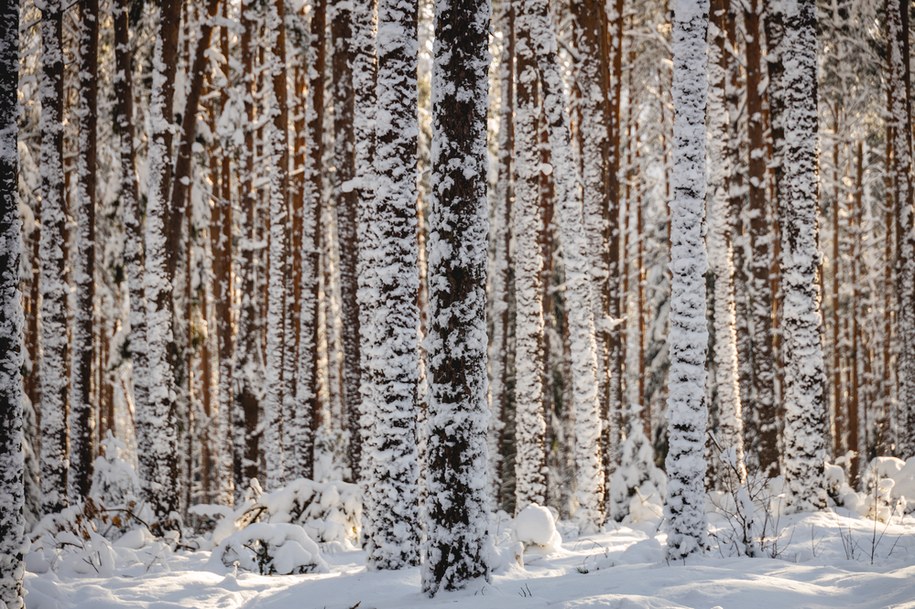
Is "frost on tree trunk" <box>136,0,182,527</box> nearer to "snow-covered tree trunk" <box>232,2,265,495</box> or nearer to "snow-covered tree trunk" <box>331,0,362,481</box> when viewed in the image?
"snow-covered tree trunk" <box>331,0,362,481</box>

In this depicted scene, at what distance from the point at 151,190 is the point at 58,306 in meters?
2.19

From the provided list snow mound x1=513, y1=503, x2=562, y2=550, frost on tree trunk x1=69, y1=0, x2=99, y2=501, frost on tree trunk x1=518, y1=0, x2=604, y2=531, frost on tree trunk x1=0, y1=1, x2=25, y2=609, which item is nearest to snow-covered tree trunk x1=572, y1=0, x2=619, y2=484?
frost on tree trunk x1=518, y1=0, x2=604, y2=531

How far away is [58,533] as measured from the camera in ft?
30.1

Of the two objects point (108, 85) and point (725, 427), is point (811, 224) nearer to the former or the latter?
point (725, 427)

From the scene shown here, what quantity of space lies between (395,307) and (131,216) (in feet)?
21.5

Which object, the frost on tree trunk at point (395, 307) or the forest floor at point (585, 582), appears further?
the frost on tree trunk at point (395, 307)

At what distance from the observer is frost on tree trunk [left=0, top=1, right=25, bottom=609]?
199 inches

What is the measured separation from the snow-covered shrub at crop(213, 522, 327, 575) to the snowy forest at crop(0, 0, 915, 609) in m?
0.04

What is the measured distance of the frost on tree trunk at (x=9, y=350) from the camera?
199 inches

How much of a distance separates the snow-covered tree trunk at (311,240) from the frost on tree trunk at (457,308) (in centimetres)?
842

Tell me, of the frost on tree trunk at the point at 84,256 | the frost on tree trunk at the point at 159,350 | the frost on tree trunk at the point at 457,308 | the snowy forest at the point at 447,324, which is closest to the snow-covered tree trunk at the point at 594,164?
the snowy forest at the point at 447,324

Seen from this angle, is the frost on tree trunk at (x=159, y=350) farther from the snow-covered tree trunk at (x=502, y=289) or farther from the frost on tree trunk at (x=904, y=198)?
the frost on tree trunk at (x=904, y=198)

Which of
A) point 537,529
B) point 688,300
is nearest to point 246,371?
point 537,529

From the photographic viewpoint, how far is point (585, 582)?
604cm
